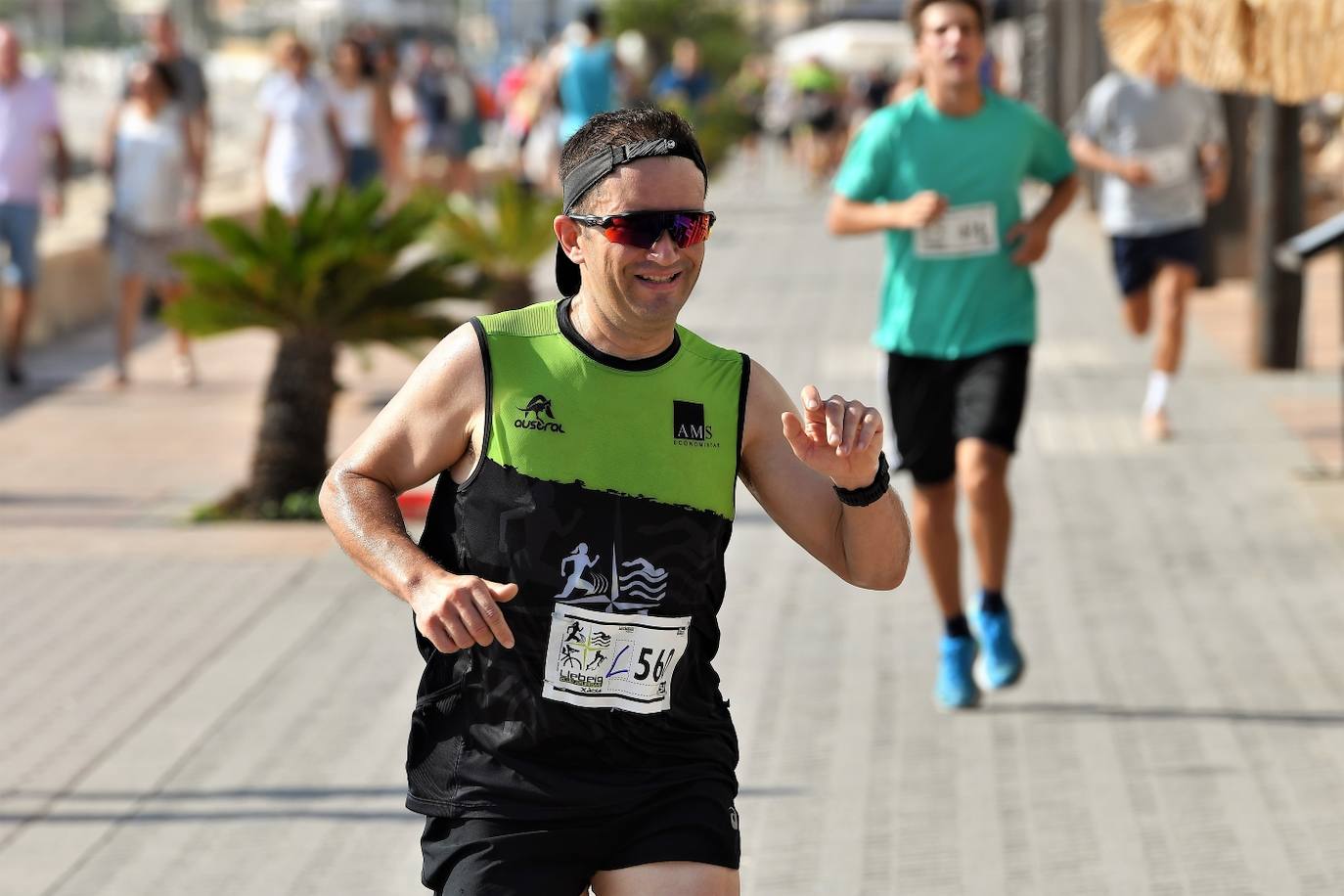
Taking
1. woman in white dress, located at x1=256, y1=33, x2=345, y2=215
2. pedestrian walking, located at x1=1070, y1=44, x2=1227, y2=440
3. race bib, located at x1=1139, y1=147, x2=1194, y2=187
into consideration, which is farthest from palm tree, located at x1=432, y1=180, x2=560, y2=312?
race bib, located at x1=1139, y1=147, x2=1194, y2=187

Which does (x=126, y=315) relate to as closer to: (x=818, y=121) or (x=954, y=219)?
(x=954, y=219)

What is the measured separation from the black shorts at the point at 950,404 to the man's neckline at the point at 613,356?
310cm

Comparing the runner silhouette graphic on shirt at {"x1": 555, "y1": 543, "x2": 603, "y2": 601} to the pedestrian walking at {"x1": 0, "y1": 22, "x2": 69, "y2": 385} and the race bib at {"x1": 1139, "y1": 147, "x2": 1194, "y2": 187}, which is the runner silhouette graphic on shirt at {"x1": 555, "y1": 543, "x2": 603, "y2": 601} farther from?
the pedestrian walking at {"x1": 0, "y1": 22, "x2": 69, "y2": 385}

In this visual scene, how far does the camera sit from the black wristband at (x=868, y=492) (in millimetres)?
3197

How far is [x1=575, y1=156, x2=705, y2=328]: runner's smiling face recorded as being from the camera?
3.12m

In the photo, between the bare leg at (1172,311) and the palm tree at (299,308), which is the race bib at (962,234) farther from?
the bare leg at (1172,311)

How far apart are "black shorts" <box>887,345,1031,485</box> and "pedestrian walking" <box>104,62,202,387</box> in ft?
21.8

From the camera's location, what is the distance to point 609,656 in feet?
10.4

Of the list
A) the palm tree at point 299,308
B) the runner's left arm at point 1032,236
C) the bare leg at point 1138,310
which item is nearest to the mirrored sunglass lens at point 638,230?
the runner's left arm at point 1032,236

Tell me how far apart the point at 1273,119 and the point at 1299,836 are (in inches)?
312

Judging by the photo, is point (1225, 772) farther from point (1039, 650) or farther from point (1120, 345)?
point (1120, 345)

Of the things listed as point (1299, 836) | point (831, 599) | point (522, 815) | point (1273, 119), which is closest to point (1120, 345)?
point (1273, 119)

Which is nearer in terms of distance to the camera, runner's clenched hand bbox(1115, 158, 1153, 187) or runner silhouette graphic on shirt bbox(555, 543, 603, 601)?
runner silhouette graphic on shirt bbox(555, 543, 603, 601)

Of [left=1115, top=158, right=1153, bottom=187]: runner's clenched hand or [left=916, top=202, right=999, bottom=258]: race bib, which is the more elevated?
[left=916, top=202, right=999, bottom=258]: race bib
